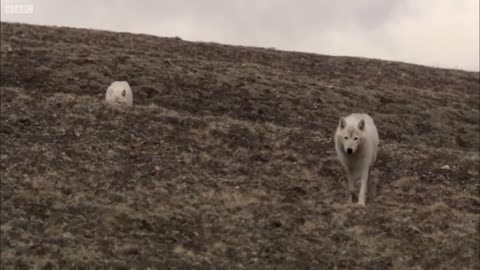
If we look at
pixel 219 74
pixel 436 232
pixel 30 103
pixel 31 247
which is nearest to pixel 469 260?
pixel 436 232

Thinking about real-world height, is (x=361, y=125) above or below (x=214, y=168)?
above

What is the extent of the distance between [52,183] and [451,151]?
12.5m

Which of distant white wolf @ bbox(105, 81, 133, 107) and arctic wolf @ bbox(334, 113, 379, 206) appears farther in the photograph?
distant white wolf @ bbox(105, 81, 133, 107)

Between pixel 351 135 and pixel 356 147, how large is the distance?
279 millimetres

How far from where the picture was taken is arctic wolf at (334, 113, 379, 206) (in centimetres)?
1559

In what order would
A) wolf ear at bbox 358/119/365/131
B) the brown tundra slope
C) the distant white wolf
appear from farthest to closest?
the distant white wolf, wolf ear at bbox 358/119/365/131, the brown tundra slope

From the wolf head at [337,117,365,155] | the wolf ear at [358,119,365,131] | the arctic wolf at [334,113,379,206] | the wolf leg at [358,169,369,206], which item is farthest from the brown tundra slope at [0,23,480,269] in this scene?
the wolf ear at [358,119,365,131]

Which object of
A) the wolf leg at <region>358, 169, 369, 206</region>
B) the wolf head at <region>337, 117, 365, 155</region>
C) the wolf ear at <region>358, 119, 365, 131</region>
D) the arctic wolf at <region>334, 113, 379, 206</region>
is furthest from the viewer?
the wolf leg at <region>358, 169, 369, 206</region>

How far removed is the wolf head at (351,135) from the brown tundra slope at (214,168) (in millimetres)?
1244

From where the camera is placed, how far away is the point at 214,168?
18031 millimetres

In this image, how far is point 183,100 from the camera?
25625 millimetres

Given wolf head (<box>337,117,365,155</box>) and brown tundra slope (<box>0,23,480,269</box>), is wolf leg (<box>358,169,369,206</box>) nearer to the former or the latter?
brown tundra slope (<box>0,23,480,269</box>)

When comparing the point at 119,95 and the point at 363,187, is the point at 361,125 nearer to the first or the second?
the point at 363,187

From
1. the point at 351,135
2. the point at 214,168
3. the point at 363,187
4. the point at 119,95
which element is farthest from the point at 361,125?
the point at 119,95
